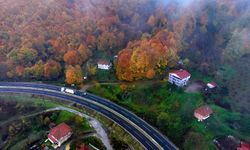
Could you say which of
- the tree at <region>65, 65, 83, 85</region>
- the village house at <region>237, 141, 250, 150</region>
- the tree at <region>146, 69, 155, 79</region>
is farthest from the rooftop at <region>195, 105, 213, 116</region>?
the tree at <region>65, 65, 83, 85</region>

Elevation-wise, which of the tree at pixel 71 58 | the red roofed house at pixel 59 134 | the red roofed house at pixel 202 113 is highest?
the tree at pixel 71 58

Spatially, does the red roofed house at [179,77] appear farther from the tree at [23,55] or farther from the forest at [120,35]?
the tree at [23,55]

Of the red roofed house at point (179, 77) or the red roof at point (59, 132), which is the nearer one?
the red roof at point (59, 132)

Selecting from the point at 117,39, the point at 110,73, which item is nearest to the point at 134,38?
the point at 117,39

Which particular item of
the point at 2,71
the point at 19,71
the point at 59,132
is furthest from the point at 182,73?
the point at 2,71

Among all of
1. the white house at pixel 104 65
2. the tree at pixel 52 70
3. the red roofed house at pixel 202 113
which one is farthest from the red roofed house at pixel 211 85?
the tree at pixel 52 70

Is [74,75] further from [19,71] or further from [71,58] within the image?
[19,71]

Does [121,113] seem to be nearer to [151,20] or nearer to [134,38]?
[134,38]
